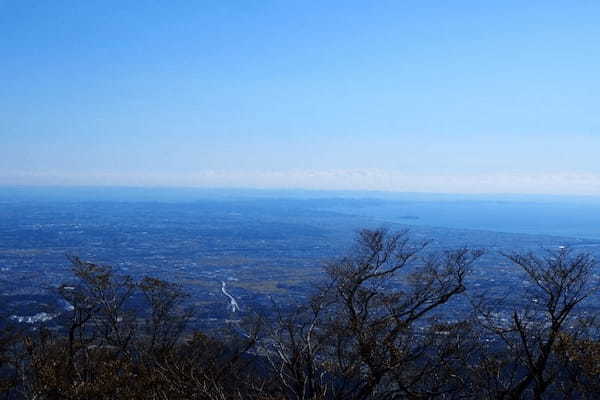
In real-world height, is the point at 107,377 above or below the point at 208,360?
above

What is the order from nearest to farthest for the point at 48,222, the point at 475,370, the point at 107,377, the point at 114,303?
the point at 107,377, the point at 475,370, the point at 114,303, the point at 48,222

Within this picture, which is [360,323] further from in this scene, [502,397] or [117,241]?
[117,241]

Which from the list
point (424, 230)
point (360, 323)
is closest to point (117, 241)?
point (424, 230)

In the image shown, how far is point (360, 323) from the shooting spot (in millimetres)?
9789

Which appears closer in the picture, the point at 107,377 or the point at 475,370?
the point at 107,377

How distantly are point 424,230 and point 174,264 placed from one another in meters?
54.2

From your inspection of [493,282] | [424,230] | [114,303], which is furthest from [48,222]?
[114,303]

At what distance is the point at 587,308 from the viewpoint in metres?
28.9

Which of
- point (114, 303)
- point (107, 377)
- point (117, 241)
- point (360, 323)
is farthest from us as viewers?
point (117, 241)

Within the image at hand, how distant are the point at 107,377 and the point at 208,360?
463cm

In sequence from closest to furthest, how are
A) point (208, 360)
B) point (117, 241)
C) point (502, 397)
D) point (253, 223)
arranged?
point (502, 397) → point (208, 360) → point (117, 241) → point (253, 223)

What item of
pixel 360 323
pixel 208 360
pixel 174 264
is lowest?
pixel 174 264

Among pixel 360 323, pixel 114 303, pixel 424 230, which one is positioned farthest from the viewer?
pixel 424 230

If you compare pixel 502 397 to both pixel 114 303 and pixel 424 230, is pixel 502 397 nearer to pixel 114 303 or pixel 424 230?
pixel 114 303
